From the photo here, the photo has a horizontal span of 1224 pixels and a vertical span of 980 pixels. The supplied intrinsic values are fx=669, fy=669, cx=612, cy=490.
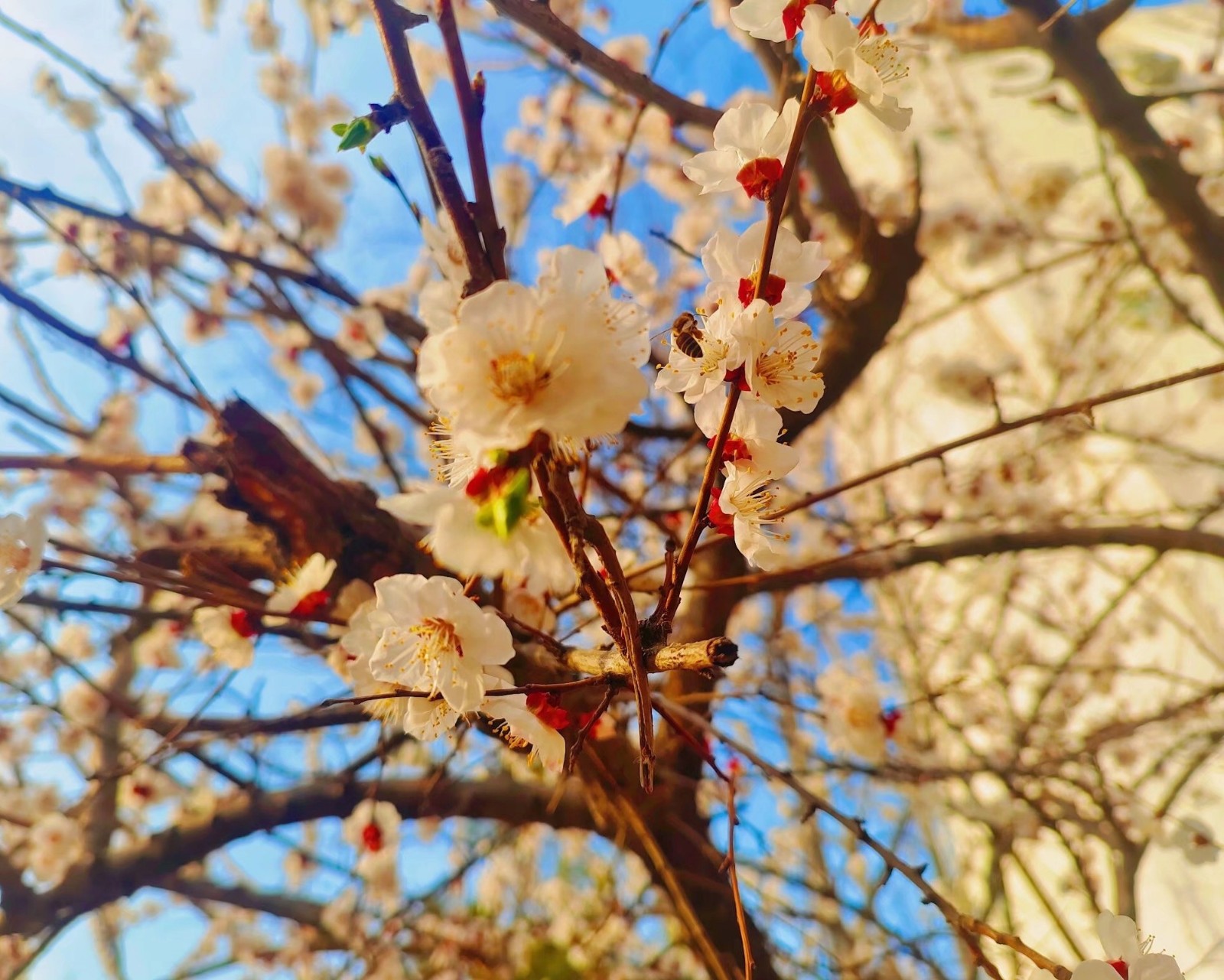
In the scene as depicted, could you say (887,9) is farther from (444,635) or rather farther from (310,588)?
(310,588)

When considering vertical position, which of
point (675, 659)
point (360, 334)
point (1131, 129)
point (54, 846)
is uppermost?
point (360, 334)

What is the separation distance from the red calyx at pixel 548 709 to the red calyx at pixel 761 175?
1.54 feet

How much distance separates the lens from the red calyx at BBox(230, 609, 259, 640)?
882mm

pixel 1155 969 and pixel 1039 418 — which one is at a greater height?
pixel 1039 418

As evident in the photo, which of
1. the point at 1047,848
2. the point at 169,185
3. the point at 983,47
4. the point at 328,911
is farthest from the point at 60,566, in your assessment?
the point at 1047,848

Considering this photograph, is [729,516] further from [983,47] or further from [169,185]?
[169,185]

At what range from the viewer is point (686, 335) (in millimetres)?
537

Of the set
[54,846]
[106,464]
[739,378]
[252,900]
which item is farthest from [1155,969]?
[54,846]

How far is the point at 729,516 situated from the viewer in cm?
58

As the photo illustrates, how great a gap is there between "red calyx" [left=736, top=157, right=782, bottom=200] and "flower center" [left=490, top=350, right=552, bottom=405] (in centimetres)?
30

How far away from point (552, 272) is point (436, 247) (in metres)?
0.21

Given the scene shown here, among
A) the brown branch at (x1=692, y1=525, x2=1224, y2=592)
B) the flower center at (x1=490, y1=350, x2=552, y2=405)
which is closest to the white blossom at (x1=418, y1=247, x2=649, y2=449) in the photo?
the flower center at (x1=490, y1=350, x2=552, y2=405)

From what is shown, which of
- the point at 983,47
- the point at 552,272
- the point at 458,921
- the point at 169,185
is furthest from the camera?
the point at 169,185

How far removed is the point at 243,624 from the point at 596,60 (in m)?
0.84
